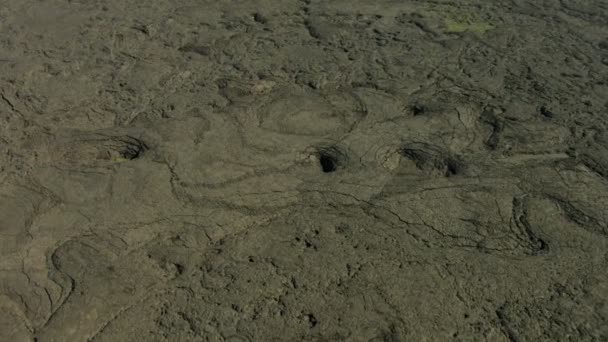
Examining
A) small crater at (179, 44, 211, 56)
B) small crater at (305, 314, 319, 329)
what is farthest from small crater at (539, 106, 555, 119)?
small crater at (179, 44, 211, 56)

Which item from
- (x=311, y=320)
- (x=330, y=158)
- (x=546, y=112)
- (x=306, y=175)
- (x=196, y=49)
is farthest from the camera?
(x=196, y=49)

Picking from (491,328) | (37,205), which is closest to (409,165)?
(491,328)

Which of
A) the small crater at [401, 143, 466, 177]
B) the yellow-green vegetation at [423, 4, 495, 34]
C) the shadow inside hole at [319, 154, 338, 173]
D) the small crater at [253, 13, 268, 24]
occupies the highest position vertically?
the yellow-green vegetation at [423, 4, 495, 34]

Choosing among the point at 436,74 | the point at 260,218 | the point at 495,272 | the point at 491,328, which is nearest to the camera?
the point at 491,328

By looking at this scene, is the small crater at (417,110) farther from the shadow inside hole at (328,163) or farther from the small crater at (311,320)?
the small crater at (311,320)

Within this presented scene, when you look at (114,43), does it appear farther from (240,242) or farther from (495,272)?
(495,272)

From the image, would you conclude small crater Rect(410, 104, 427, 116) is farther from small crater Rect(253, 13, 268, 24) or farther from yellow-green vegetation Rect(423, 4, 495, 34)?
small crater Rect(253, 13, 268, 24)

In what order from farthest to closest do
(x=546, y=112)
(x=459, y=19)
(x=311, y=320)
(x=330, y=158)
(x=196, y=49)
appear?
(x=459, y=19) → (x=196, y=49) → (x=546, y=112) → (x=330, y=158) → (x=311, y=320)

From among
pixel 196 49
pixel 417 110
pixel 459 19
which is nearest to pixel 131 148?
pixel 196 49

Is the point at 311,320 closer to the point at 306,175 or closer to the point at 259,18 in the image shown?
the point at 306,175
